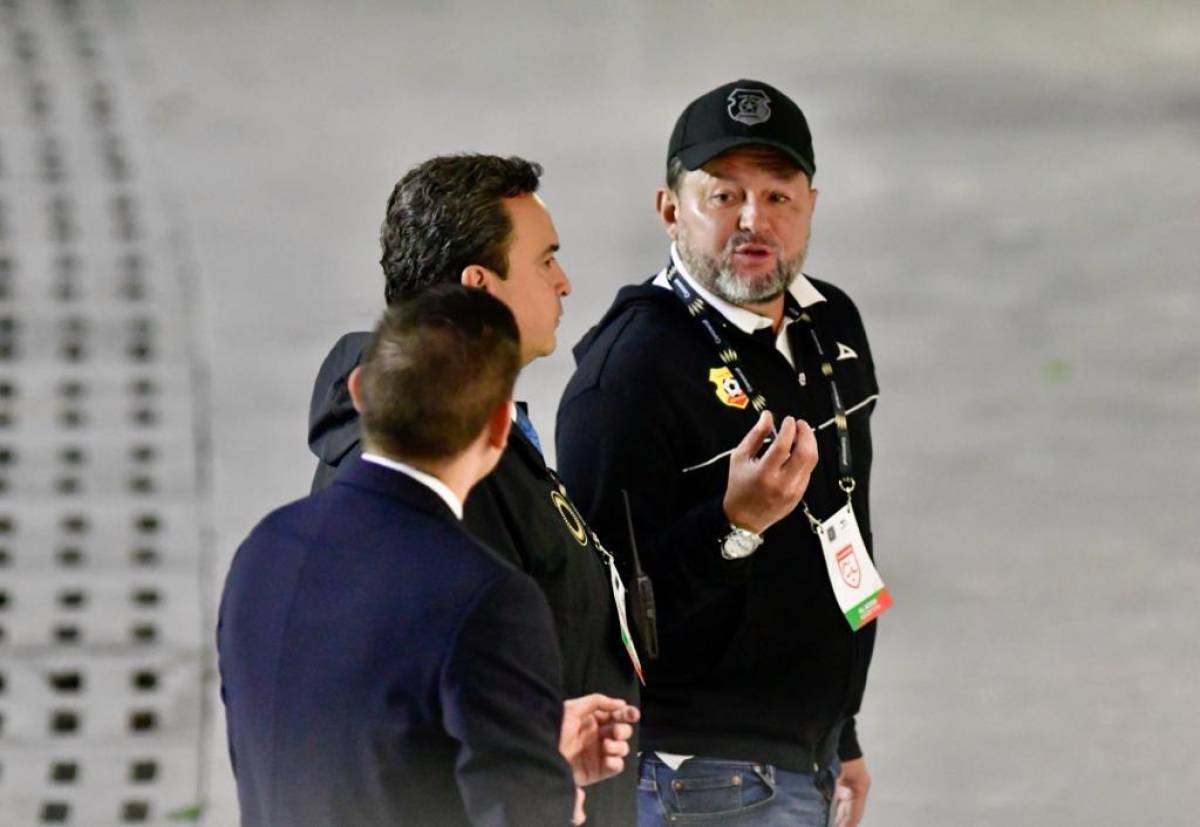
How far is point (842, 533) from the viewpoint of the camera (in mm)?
2139

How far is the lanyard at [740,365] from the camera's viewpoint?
214cm

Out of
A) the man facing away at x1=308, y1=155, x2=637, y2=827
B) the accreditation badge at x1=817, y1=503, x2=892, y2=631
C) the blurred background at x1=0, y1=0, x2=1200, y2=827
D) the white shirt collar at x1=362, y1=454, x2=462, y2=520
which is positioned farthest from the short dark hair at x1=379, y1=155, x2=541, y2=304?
the blurred background at x1=0, y1=0, x2=1200, y2=827

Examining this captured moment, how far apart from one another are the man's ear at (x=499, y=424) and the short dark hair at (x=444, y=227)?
0.31 m

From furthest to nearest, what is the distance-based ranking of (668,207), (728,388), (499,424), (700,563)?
1. (668,207)
2. (728,388)
3. (700,563)
4. (499,424)

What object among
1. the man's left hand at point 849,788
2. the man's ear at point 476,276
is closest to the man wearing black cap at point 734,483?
the man's left hand at point 849,788

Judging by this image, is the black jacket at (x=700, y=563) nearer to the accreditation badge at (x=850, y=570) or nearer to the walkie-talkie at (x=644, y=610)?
the accreditation badge at (x=850, y=570)

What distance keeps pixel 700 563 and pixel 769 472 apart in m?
0.16

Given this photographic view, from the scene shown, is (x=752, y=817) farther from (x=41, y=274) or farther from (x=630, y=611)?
(x=41, y=274)

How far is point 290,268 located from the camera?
4.57 m

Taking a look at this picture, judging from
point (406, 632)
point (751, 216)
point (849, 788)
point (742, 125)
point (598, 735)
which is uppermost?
point (742, 125)

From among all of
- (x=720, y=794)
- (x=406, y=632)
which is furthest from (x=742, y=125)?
(x=406, y=632)

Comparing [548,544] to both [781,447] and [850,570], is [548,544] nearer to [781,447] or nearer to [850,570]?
[781,447]

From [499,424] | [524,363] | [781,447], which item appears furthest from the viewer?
[781,447]

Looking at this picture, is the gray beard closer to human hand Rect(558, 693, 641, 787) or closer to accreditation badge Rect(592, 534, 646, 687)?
accreditation badge Rect(592, 534, 646, 687)
